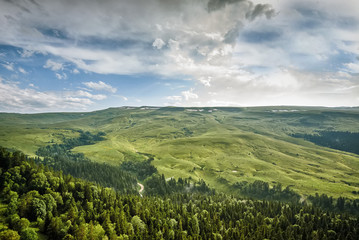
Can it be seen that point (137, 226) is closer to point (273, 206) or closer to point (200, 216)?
point (200, 216)

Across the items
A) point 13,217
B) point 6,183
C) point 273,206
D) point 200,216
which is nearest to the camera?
point 13,217

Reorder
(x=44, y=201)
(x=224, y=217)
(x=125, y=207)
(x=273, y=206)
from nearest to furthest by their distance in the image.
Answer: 1. (x=44, y=201)
2. (x=125, y=207)
3. (x=224, y=217)
4. (x=273, y=206)

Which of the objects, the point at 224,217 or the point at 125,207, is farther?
the point at 224,217

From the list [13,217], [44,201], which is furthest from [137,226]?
[13,217]

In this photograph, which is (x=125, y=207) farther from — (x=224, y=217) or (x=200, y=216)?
(x=224, y=217)

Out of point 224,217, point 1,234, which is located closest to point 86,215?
point 1,234

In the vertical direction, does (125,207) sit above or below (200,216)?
above

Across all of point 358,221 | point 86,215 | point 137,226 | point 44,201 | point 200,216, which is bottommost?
point 358,221
